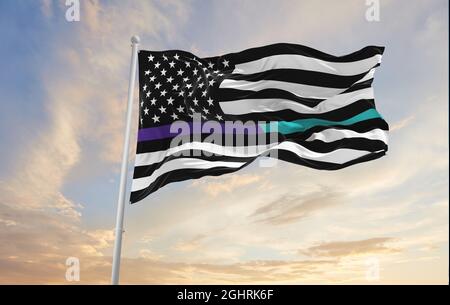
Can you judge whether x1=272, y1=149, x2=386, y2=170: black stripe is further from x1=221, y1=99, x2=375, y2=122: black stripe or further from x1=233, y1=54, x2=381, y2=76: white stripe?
x1=233, y1=54, x2=381, y2=76: white stripe

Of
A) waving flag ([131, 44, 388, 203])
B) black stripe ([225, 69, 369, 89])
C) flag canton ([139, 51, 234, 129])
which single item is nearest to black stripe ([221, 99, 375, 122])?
waving flag ([131, 44, 388, 203])

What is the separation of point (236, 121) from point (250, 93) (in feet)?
2.63

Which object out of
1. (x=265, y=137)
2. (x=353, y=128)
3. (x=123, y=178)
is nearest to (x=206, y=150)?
(x=265, y=137)

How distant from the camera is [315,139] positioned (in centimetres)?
977

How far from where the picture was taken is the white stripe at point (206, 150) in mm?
9125

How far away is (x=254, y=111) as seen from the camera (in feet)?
33.3

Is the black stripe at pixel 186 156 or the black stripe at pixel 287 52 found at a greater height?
the black stripe at pixel 287 52

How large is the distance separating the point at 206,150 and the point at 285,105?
2.18 m

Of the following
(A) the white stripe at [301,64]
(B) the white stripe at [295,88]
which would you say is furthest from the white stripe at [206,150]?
(A) the white stripe at [301,64]

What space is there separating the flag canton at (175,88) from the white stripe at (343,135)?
2.19m

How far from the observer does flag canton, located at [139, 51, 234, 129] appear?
964cm

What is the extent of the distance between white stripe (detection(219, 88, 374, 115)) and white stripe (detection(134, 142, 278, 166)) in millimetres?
966

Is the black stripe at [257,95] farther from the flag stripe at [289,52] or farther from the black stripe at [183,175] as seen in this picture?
the black stripe at [183,175]
